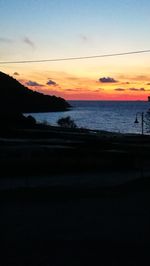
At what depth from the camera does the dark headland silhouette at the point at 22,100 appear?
95031mm

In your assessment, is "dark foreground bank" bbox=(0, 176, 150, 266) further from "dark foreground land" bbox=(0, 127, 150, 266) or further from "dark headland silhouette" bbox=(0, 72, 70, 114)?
"dark headland silhouette" bbox=(0, 72, 70, 114)

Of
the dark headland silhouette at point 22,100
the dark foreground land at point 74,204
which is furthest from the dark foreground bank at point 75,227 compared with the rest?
the dark headland silhouette at point 22,100

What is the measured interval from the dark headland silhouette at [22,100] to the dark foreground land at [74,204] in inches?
2222

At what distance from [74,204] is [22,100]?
11438 centimetres

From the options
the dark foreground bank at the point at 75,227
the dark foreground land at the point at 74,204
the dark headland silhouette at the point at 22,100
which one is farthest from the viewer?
the dark headland silhouette at the point at 22,100

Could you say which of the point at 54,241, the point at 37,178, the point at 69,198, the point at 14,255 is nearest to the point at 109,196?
the point at 69,198

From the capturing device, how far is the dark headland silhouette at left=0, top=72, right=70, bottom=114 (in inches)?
3741

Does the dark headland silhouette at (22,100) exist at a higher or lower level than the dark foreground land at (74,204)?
higher

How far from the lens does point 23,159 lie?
2303 cm

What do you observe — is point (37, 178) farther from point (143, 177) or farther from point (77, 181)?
point (143, 177)

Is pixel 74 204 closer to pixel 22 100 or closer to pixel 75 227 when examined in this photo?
pixel 75 227

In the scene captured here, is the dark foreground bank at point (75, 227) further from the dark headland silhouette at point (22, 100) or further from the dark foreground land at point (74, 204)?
the dark headland silhouette at point (22, 100)

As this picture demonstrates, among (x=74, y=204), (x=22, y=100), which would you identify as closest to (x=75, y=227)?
Answer: (x=74, y=204)

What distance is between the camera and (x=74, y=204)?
50.2 feet
